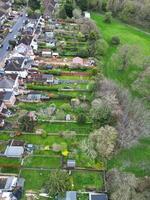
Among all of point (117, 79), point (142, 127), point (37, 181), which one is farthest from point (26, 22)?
point (37, 181)

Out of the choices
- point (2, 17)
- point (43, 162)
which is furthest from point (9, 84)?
point (2, 17)

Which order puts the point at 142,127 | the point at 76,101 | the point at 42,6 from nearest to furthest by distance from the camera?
the point at 142,127 < the point at 76,101 < the point at 42,6

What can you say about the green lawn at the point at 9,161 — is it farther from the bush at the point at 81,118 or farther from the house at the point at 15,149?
the bush at the point at 81,118

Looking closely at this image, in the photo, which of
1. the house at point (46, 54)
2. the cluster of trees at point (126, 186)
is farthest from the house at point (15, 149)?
the house at point (46, 54)

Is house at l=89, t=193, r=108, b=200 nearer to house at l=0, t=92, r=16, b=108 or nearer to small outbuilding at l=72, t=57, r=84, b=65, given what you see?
house at l=0, t=92, r=16, b=108

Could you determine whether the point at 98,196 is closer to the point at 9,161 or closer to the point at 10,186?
the point at 10,186

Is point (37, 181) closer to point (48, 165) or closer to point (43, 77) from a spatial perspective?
point (48, 165)
